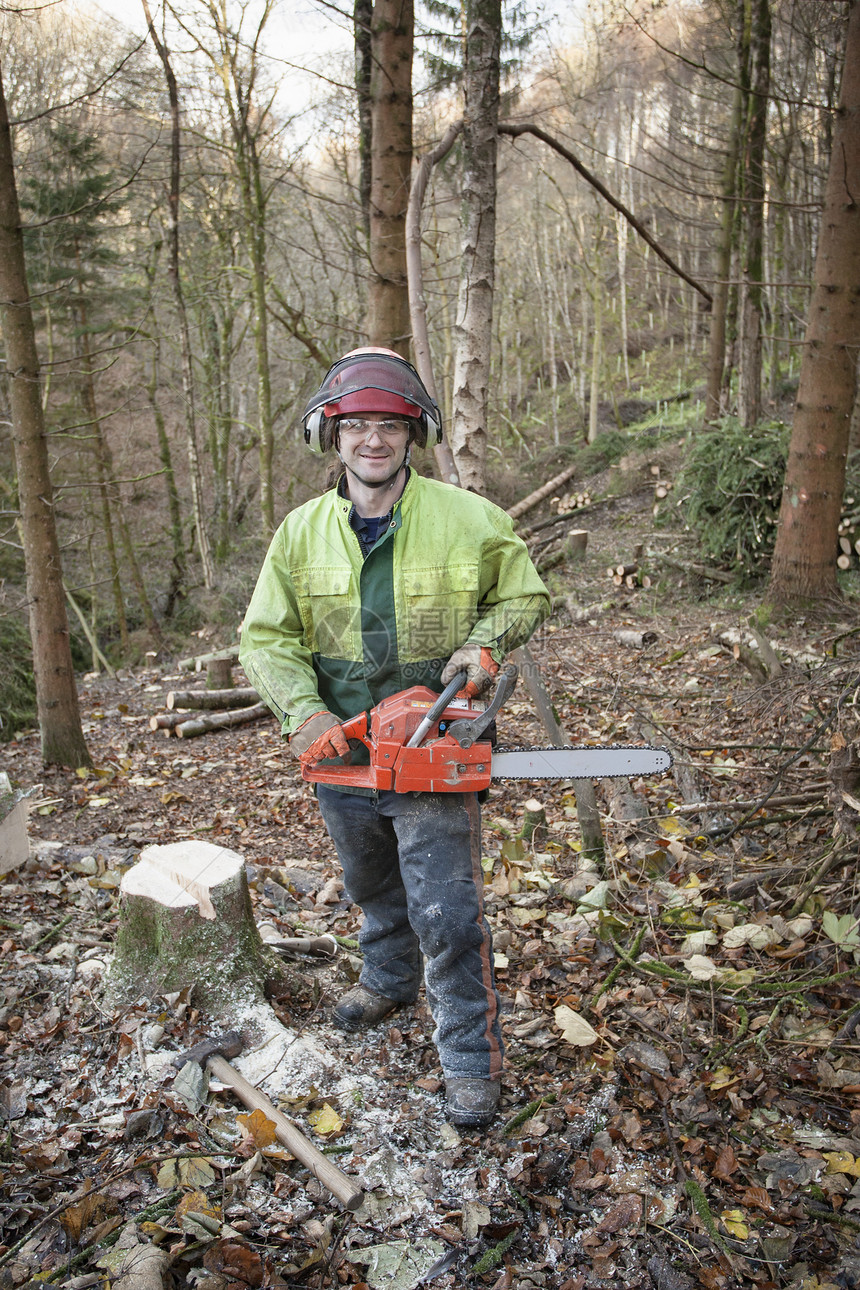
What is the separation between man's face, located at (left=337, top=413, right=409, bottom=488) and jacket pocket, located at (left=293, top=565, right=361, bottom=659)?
0.30 m

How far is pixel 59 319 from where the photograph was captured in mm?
13242

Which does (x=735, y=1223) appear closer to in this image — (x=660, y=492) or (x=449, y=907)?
(x=449, y=907)

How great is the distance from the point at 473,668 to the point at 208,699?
636cm

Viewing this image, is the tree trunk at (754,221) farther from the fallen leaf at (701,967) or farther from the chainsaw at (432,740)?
the chainsaw at (432,740)

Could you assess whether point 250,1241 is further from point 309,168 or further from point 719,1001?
point 309,168

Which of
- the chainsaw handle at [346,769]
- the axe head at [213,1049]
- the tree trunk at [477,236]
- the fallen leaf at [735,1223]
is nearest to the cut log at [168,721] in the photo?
the tree trunk at [477,236]

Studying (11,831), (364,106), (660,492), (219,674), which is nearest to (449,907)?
(11,831)

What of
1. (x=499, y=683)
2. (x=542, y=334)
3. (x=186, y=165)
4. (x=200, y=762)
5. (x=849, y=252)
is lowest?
(x=200, y=762)

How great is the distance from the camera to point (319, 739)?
245cm

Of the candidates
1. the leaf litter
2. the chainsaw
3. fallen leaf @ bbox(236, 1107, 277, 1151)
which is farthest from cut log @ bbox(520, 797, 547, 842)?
fallen leaf @ bbox(236, 1107, 277, 1151)

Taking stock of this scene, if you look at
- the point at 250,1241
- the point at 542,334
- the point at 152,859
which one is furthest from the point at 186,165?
the point at 250,1241

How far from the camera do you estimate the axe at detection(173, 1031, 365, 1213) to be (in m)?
2.17

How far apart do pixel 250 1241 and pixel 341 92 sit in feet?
45.0

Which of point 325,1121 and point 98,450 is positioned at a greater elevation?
point 98,450
